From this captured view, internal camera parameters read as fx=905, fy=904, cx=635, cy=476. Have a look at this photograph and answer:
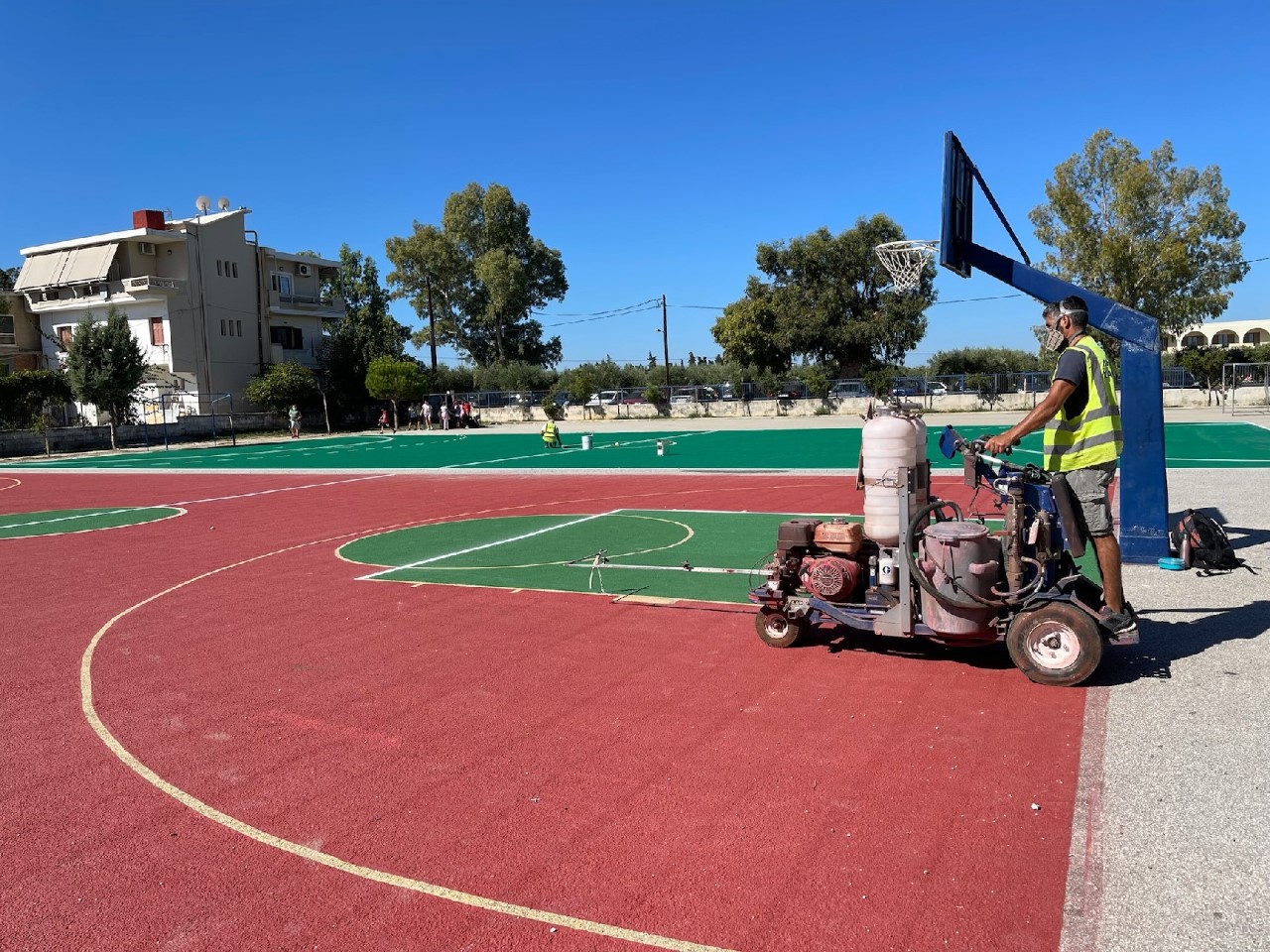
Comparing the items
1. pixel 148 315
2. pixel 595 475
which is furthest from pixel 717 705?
pixel 148 315

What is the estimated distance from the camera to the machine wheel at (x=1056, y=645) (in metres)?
5.88

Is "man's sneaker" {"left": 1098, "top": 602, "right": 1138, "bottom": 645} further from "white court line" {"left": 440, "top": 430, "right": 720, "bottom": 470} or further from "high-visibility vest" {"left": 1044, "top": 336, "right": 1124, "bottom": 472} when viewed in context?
"white court line" {"left": 440, "top": 430, "right": 720, "bottom": 470}

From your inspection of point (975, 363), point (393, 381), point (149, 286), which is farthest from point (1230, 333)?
point (149, 286)

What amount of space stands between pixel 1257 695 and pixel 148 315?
59.0 meters

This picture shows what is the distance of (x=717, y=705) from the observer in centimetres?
608

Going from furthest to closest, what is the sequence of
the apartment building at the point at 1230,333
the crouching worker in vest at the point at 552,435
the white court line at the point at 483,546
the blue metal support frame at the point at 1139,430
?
1. the apartment building at the point at 1230,333
2. the crouching worker in vest at the point at 552,435
3. the white court line at the point at 483,546
4. the blue metal support frame at the point at 1139,430

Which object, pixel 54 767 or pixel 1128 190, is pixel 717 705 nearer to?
pixel 54 767

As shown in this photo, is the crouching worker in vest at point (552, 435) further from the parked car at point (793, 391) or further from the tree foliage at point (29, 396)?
the tree foliage at point (29, 396)

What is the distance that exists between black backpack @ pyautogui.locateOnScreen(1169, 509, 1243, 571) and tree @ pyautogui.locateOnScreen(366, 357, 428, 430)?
5113 centimetres

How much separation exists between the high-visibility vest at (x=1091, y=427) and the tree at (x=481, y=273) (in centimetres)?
6758

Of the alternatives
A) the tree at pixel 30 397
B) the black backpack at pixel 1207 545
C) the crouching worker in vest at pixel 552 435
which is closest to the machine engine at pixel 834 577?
the black backpack at pixel 1207 545

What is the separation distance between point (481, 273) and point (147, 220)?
23799mm

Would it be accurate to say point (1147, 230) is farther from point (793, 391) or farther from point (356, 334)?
point (356, 334)

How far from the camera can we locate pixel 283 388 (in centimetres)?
5472
